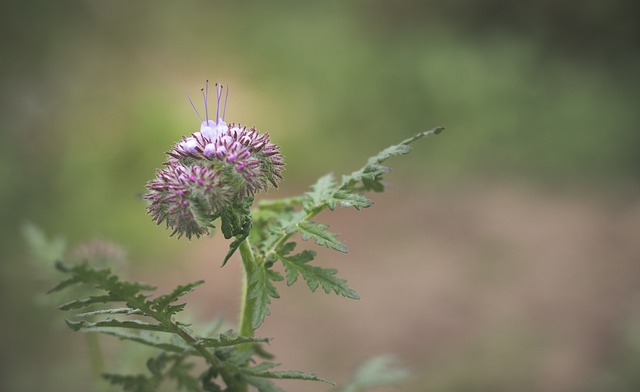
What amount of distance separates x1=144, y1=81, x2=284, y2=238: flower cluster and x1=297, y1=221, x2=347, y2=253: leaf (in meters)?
0.17

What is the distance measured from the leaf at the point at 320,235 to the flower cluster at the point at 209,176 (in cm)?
17

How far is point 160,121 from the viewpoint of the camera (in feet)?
29.7

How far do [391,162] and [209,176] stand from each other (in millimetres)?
7622

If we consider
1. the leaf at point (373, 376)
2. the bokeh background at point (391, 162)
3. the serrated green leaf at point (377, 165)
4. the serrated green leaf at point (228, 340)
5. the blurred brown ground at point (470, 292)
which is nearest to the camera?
the serrated green leaf at point (228, 340)

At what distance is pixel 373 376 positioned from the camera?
2.44m

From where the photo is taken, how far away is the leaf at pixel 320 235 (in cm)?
181

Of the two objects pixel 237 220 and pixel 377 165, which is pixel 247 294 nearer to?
pixel 237 220

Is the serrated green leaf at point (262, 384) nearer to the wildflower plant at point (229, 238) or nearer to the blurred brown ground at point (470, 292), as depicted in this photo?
the wildflower plant at point (229, 238)

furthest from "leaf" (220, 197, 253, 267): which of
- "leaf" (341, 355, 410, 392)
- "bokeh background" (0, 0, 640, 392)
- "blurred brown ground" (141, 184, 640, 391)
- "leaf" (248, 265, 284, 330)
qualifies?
"blurred brown ground" (141, 184, 640, 391)

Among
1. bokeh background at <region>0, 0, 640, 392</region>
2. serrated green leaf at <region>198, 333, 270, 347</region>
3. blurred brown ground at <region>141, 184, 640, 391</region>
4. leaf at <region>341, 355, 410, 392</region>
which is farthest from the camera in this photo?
bokeh background at <region>0, 0, 640, 392</region>

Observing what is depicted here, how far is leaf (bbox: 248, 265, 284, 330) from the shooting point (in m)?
1.72

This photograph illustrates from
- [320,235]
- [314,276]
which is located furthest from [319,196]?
[314,276]

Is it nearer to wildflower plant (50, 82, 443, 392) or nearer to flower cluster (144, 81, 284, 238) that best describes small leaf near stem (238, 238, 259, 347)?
wildflower plant (50, 82, 443, 392)

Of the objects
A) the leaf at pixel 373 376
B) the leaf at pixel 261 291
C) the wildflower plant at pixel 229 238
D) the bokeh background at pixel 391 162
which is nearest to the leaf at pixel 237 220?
the wildflower plant at pixel 229 238
